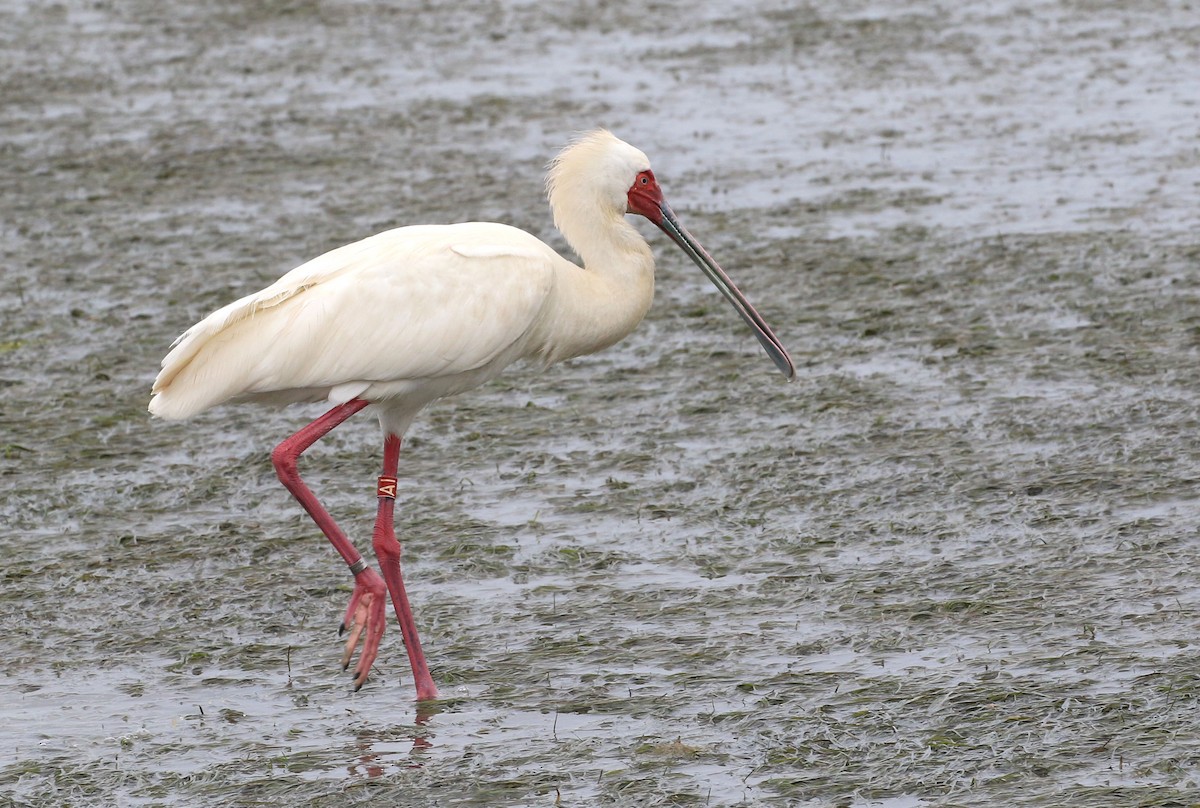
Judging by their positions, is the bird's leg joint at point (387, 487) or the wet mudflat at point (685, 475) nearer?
the wet mudflat at point (685, 475)

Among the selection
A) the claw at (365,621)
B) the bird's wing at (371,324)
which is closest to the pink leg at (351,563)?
the claw at (365,621)

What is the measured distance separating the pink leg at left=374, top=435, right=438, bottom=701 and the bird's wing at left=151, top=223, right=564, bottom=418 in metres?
0.33

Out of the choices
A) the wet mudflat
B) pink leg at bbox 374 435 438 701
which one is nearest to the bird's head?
pink leg at bbox 374 435 438 701

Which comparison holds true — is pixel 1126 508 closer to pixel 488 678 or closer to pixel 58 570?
pixel 488 678

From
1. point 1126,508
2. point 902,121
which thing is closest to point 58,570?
point 1126,508

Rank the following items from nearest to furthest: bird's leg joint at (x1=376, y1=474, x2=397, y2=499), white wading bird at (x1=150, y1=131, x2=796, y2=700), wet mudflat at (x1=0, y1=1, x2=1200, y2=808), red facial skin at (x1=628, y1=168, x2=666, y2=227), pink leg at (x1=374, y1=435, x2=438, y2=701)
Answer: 1. wet mudflat at (x1=0, y1=1, x2=1200, y2=808)
2. pink leg at (x1=374, y1=435, x2=438, y2=701)
3. white wading bird at (x1=150, y1=131, x2=796, y2=700)
4. bird's leg joint at (x1=376, y1=474, x2=397, y2=499)
5. red facial skin at (x1=628, y1=168, x2=666, y2=227)

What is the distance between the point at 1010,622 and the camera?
6551mm

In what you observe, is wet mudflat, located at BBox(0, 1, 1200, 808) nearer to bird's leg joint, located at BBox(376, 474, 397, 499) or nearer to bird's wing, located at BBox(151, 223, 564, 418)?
bird's leg joint, located at BBox(376, 474, 397, 499)

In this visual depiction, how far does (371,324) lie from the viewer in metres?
6.73

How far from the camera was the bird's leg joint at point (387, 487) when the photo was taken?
6.96 meters

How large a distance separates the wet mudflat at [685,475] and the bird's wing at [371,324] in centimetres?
85

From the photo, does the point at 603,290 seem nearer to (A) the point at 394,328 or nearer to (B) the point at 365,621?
(A) the point at 394,328

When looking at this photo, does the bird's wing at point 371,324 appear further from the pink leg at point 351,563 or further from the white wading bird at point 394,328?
the pink leg at point 351,563

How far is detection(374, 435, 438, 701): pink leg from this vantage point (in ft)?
21.0
